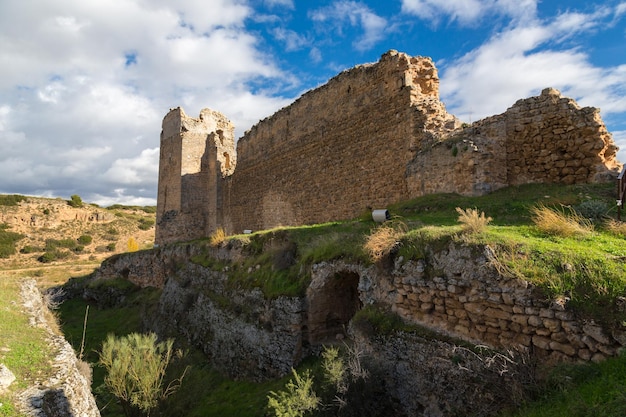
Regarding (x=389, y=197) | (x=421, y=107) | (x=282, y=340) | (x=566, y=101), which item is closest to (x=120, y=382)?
(x=282, y=340)

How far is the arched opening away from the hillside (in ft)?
106

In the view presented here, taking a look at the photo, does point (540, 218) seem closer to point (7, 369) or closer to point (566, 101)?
point (566, 101)

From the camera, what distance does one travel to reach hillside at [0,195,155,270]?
37594 millimetres

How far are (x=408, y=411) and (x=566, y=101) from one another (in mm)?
7253

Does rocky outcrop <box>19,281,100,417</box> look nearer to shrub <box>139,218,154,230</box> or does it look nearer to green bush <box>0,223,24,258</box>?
green bush <box>0,223,24,258</box>

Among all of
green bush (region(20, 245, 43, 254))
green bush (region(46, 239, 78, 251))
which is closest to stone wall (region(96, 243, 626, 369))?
green bush (region(46, 239, 78, 251))

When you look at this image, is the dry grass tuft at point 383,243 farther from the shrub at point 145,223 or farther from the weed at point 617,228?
the shrub at point 145,223

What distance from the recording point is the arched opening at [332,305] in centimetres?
779

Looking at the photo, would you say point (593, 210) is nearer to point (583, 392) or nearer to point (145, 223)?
point (583, 392)

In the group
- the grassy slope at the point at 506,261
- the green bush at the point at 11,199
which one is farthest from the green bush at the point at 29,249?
the grassy slope at the point at 506,261

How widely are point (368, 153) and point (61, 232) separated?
42.4 m

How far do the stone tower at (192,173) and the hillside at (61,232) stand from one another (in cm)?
1577

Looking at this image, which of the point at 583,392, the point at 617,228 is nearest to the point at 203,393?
the point at 583,392

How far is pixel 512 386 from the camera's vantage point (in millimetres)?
3961
